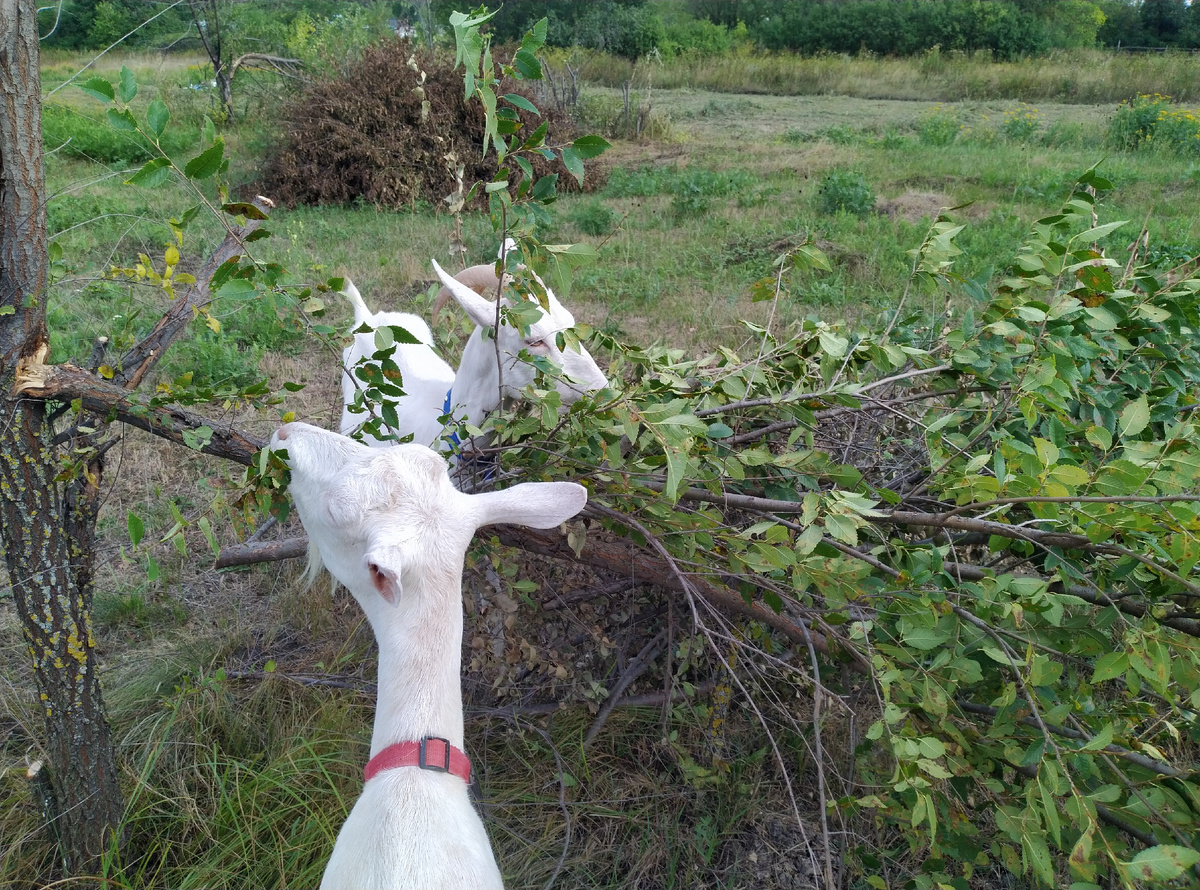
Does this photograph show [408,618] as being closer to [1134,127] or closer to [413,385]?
[413,385]

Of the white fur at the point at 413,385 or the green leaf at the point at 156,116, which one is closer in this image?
the green leaf at the point at 156,116

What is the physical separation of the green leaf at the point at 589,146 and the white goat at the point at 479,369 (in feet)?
2.48

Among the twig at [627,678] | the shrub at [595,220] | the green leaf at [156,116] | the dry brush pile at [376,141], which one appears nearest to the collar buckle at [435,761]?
the twig at [627,678]

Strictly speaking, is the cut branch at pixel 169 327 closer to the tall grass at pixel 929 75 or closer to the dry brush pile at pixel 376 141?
the dry brush pile at pixel 376 141

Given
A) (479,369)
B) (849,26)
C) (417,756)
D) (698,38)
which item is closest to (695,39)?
(698,38)

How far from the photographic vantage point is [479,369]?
10.7 ft

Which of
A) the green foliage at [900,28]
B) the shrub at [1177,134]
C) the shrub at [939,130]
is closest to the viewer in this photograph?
the shrub at [1177,134]

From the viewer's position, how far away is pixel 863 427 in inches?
122

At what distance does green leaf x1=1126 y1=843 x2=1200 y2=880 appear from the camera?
152 centimetres

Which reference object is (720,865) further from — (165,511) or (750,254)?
(750,254)

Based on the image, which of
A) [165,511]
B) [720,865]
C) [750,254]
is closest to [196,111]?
[750,254]

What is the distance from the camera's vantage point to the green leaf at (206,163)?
1622mm

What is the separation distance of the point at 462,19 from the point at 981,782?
2.28m

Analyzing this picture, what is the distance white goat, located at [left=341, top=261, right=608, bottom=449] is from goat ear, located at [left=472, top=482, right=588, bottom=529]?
0.51 m
